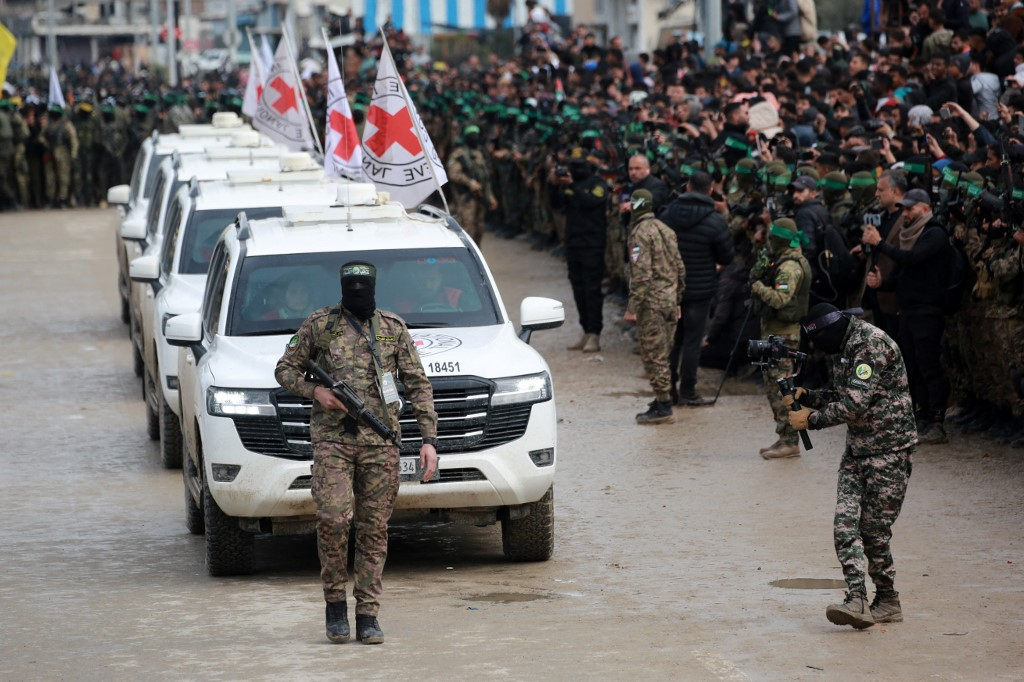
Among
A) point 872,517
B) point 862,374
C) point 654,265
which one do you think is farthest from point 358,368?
point 654,265

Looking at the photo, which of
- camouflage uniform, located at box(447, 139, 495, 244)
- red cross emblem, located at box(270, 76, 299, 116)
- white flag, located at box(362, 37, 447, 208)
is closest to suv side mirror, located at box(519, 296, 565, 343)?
white flag, located at box(362, 37, 447, 208)

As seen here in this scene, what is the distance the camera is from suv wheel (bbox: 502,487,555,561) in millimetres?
9375

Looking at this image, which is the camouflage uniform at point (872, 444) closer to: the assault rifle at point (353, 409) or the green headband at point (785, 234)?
the assault rifle at point (353, 409)

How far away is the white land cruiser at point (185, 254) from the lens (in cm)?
1252

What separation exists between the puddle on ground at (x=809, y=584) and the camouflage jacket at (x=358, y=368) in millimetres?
2068

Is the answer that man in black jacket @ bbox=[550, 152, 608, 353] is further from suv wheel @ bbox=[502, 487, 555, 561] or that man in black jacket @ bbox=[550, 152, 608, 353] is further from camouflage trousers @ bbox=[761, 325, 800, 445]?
suv wheel @ bbox=[502, 487, 555, 561]

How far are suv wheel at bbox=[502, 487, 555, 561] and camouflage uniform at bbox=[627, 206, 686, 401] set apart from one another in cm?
436

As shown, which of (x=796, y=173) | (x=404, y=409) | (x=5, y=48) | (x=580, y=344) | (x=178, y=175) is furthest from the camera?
(x=5, y=48)

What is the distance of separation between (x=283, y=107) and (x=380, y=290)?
9.20 meters

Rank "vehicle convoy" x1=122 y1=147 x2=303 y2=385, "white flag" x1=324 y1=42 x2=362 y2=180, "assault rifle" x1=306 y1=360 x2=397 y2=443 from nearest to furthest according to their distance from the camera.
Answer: "assault rifle" x1=306 y1=360 x2=397 y2=443 → "vehicle convoy" x1=122 y1=147 x2=303 y2=385 → "white flag" x1=324 y1=42 x2=362 y2=180

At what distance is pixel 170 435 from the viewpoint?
41.0 feet

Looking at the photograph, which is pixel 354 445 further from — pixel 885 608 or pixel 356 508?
pixel 885 608

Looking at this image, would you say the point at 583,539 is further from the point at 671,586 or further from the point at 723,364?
the point at 723,364

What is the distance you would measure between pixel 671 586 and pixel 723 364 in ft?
23.4
